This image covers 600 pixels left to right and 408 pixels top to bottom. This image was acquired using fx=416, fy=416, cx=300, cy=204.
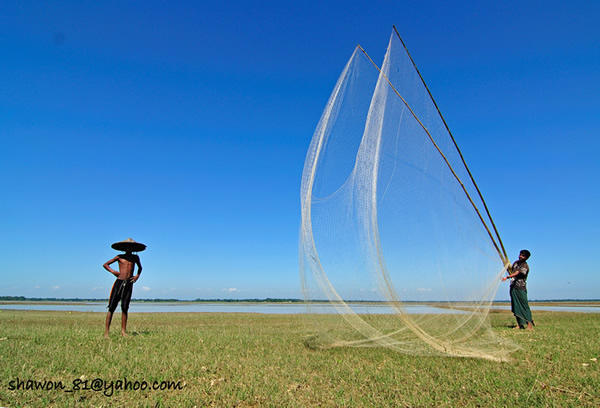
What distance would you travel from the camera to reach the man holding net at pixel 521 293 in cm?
1204

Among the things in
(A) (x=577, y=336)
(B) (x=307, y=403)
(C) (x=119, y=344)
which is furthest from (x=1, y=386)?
(A) (x=577, y=336)

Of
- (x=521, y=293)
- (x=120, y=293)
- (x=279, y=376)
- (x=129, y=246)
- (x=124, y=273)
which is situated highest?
(x=129, y=246)

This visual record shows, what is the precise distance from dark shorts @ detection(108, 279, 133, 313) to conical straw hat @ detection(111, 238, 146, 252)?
80 centimetres

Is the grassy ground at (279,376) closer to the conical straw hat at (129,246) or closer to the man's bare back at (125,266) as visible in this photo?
the man's bare back at (125,266)

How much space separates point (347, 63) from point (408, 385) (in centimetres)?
611

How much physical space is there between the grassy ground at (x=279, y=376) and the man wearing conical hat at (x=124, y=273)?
950 mm

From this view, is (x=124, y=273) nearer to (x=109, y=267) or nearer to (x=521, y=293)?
(x=109, y=267)

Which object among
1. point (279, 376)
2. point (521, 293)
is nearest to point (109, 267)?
point (279, 376)

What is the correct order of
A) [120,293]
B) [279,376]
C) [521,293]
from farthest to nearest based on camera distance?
[521,293] < [120,293] < [279,376]

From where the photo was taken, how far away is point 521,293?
12.0 metres

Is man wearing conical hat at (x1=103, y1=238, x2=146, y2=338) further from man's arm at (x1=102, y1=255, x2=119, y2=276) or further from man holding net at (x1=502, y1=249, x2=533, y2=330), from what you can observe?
man holding net at (x1=502, y1=249, x2=533, y2=330)

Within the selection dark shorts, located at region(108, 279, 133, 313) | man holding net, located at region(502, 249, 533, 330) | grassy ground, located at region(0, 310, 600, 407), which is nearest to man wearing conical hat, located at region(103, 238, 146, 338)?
dark shorts, located at region(108, 279, 133, 313)

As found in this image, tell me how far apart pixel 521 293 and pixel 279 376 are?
8813 millimetres

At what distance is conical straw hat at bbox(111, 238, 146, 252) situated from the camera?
32.7 ft
